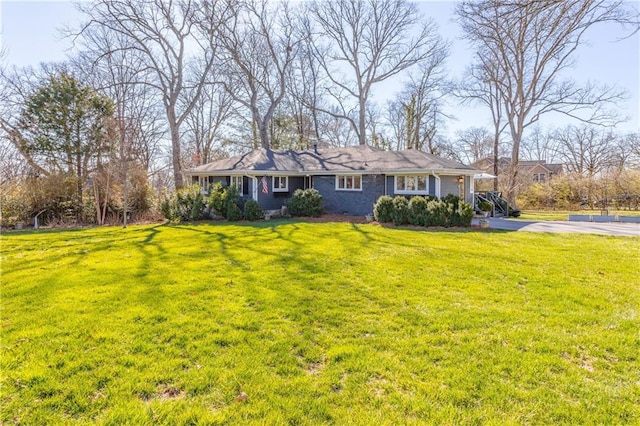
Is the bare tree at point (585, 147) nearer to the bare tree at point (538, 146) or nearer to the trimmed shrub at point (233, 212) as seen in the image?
the bare tree at point (538, 146)

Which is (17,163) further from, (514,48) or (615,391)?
(514,48)

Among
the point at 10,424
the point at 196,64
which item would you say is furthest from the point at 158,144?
the point at 10,424

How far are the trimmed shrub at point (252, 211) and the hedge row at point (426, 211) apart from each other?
5.25m

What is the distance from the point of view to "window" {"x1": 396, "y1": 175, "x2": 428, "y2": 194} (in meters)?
14.7

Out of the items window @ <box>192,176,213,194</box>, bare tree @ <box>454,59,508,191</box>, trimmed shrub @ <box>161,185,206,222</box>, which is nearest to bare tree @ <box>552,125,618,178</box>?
bare tree @ <box>454,59,508,191</box>

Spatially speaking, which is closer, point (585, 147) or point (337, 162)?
point (337, 162)

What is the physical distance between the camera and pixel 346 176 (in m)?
16.2

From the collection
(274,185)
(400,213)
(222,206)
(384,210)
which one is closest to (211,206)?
(222,206)

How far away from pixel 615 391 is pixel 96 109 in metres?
20.5

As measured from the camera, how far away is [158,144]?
2439 centimetres

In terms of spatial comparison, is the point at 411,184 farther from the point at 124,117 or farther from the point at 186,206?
the point at 124,117

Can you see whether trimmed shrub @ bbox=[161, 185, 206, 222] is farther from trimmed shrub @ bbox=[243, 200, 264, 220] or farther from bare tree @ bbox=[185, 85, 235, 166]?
bare tree @ bbox=[185, 85, 235, 166]

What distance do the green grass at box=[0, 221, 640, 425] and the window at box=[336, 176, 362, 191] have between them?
929 centimetres

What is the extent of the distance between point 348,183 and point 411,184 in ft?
9.96
